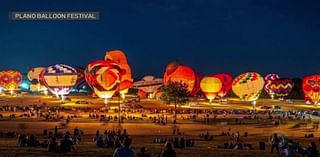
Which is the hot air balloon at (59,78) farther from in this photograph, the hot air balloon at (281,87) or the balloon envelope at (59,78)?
the hot air balloon at (281,87)

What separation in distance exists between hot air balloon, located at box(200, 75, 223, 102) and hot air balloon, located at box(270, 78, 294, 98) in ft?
79.3

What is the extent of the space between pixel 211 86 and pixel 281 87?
87.9 feet

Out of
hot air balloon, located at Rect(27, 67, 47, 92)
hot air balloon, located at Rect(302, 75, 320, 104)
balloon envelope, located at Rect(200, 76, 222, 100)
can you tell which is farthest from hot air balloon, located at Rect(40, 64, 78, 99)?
hot air balloon, located at Rect(27, 67, 47, 92)

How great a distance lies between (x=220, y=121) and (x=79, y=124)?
49.0 ft

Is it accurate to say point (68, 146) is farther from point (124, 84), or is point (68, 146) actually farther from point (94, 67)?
point (124, 84)

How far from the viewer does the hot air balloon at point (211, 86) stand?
9388cm

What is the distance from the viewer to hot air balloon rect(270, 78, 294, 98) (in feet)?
372

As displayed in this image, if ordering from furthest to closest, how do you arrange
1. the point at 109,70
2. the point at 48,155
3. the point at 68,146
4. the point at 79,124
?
the point at 109,70
the point at 79,124
the point at 68,146
the point at 48,155

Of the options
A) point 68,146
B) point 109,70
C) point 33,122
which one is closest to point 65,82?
point 109,70

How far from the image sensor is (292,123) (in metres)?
50.5

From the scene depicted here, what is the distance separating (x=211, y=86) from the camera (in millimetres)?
93875

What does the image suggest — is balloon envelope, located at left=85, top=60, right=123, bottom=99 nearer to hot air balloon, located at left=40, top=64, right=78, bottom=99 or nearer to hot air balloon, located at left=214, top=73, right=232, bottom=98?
hot air balloon, located at left=40, top=64, right=78, bottom=99

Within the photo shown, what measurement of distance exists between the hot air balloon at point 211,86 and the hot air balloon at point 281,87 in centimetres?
2416

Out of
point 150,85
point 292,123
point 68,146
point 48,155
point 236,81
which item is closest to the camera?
point 48,155
